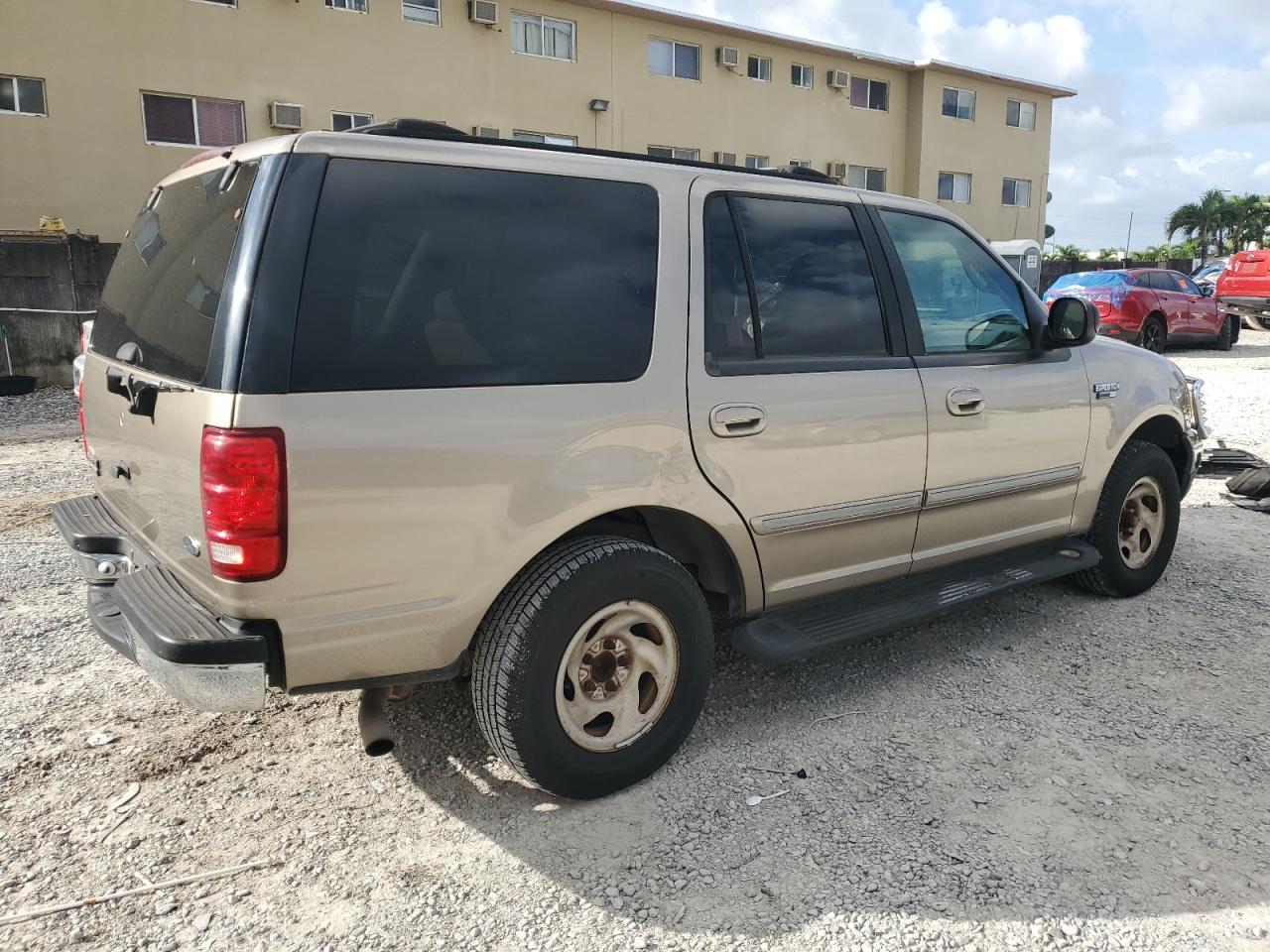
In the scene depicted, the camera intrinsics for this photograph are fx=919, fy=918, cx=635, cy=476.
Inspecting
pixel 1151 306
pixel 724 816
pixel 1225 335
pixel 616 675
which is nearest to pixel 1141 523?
pixel 724 816

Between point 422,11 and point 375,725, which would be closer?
point 375,725

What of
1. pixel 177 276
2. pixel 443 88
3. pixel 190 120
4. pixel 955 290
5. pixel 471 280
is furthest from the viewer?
pixel 443 88

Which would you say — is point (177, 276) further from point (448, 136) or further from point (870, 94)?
point (870, 94)

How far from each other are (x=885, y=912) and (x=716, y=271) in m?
2.01

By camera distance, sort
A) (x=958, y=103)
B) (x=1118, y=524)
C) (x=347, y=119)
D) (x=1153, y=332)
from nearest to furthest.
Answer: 1. (x=1118, y=524)
2. (x=1153, y=332)
3. (x=347, y=119)
4. (x=958, y=103)

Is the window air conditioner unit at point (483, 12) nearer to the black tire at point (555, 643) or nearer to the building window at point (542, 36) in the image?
the building window at point (542, 36)

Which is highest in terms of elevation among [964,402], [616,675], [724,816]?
[964,402]

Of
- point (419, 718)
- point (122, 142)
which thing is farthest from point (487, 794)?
point (122, 142)

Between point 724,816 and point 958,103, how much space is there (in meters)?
28.4

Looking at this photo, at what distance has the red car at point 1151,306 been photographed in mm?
16578

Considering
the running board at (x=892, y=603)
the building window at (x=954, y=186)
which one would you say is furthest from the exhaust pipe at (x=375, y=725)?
the building window at (x=954, y=186)

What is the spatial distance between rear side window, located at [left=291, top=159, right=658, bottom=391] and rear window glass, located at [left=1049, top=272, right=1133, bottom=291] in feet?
54.6

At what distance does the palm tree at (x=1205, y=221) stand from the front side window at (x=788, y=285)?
2160 inches

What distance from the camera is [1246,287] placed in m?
17.2
